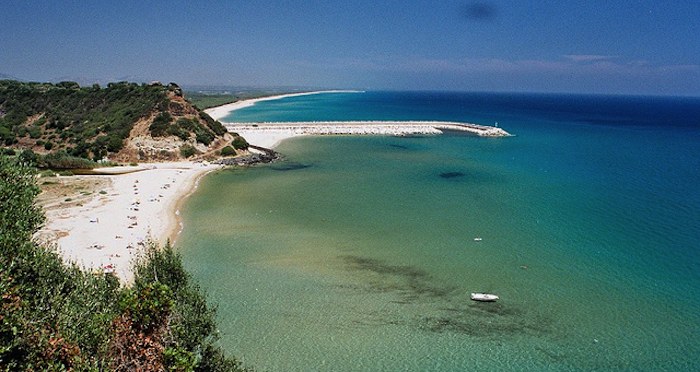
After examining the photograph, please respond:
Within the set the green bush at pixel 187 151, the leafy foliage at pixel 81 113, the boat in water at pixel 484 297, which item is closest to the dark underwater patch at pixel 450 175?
the boat in water at pixel 484 297

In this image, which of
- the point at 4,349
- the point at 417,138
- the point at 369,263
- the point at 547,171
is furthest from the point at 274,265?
the point at 417,138

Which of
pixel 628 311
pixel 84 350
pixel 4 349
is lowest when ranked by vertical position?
pixel 628 311

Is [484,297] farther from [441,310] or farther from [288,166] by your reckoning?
[288,166]

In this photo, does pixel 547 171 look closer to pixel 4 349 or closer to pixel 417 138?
pixel 417 138

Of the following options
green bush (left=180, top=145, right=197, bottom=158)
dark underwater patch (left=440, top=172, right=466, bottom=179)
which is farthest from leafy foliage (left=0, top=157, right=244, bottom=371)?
green bush (left=180, top=145, right=197, bottom=158)

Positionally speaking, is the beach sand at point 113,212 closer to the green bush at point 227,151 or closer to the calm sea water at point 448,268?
the calm sea water at point 448,268

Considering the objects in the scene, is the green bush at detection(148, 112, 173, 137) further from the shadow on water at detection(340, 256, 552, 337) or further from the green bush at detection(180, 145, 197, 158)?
the shadow on water at detection(340, 256, 552, 337)
